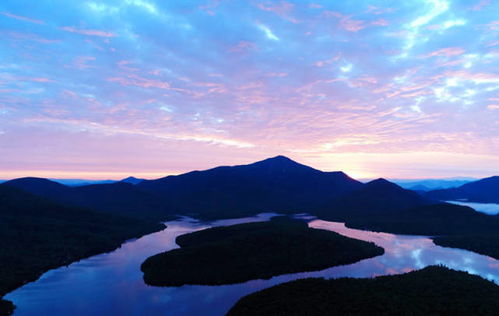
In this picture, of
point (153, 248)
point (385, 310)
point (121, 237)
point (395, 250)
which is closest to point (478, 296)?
point (385, 310)

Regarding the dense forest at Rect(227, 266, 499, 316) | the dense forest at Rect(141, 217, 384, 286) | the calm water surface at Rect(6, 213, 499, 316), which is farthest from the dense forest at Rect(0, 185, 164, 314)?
the dense forest at Rect(227, 266, 499, 316)

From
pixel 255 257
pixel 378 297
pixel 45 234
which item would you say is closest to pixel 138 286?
pixel 255 257

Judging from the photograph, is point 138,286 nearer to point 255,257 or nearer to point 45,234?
point 255,257

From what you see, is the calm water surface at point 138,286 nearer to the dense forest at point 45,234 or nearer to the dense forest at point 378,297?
the dense forest at point 45,234

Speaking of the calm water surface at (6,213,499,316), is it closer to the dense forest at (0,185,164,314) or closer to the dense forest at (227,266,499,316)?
the dense forest at (0,185,164,314)

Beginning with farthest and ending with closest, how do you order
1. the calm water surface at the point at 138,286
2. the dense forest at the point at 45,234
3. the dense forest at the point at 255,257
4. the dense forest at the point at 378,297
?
the dense forest at the point at 45,234 < the dense forest at the point at 255,257 < the calm water surface at the point at 138,286 < the dense forest at the point at 378,297

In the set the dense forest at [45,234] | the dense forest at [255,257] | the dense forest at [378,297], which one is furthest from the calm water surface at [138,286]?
the dense forest at [378,297]

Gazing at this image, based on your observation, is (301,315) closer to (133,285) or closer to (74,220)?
(133,285)
